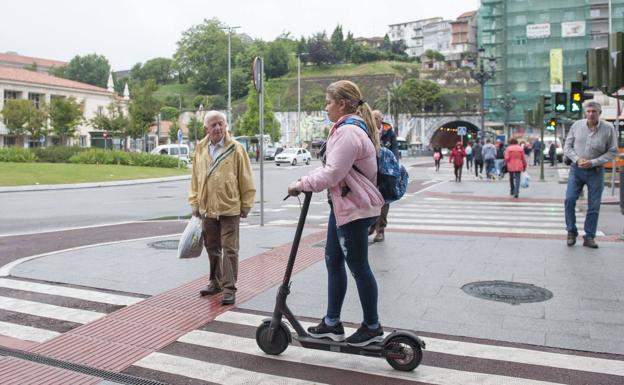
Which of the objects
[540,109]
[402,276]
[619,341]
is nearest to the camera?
[619,341]

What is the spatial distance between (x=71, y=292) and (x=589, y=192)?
6.74 m

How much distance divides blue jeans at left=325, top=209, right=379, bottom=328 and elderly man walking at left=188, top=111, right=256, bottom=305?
5.33ft

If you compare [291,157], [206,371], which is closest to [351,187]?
[206,371]

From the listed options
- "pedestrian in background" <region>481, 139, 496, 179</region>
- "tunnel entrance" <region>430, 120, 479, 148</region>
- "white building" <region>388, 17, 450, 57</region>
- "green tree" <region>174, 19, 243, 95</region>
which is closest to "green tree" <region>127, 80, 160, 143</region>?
"pedestrian in background" <region>481, 139, 496, 179</region>

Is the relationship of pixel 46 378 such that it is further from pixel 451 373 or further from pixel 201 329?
pixel 451 373

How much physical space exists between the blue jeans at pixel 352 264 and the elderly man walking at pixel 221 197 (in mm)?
1626

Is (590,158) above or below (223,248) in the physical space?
above

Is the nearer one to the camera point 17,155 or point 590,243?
point 590,243

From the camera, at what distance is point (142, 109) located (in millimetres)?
50156

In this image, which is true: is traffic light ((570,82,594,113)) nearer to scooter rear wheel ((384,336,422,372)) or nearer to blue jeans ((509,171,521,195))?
blue jeans ((509,171,521,195))

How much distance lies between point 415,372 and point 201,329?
1.87m

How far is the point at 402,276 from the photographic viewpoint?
6812 mm

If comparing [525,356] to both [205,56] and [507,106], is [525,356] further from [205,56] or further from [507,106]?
[205,56]

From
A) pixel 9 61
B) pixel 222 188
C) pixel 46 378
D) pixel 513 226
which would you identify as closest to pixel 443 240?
pixel 513 226
